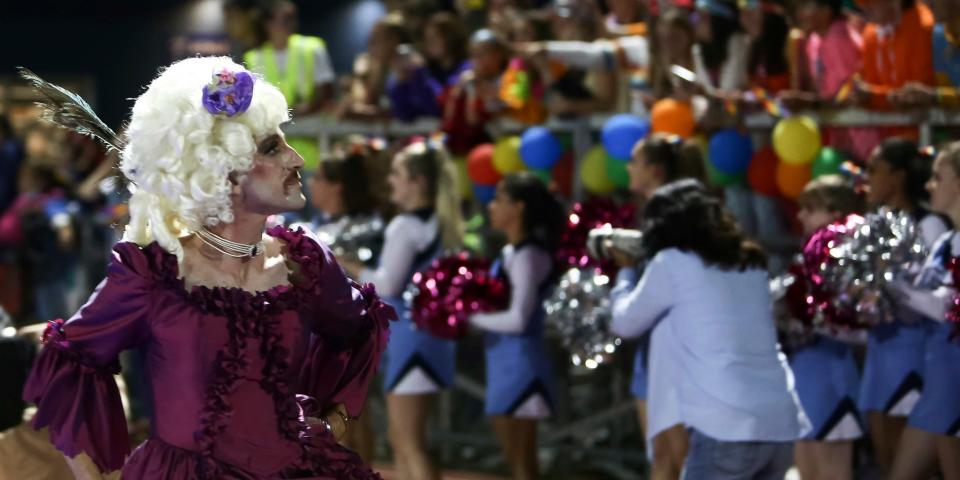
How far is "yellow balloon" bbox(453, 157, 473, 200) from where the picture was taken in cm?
741

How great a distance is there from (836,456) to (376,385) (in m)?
3.70

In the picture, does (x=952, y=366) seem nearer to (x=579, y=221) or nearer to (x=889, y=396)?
(x=889, y=396)

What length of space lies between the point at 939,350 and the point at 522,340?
180cm

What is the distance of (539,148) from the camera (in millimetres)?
6914

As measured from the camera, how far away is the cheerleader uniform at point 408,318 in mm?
6410

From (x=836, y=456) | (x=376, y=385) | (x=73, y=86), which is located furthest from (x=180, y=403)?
(x=73, y=86)

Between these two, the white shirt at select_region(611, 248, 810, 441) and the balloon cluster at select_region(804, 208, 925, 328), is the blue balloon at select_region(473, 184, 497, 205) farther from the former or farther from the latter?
the white shirt at select_region(611, 248, 810, 441)

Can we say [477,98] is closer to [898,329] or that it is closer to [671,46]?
[671,46]

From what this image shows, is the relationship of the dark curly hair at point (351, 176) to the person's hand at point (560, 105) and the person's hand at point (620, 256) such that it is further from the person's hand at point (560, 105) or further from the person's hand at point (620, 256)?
the person's hand at point (620, 256)

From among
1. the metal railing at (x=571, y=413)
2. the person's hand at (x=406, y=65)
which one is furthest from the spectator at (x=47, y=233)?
the person's hand at (x=406, y=65)

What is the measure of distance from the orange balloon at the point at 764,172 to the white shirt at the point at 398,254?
144 cm

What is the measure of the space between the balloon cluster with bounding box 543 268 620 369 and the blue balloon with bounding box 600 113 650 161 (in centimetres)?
91

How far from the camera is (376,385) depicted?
854 cm

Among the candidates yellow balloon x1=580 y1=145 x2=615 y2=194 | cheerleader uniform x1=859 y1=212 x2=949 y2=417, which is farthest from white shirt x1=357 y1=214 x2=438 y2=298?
cheerleader uniform x1=859 y1=212 x2=949 y2=417
